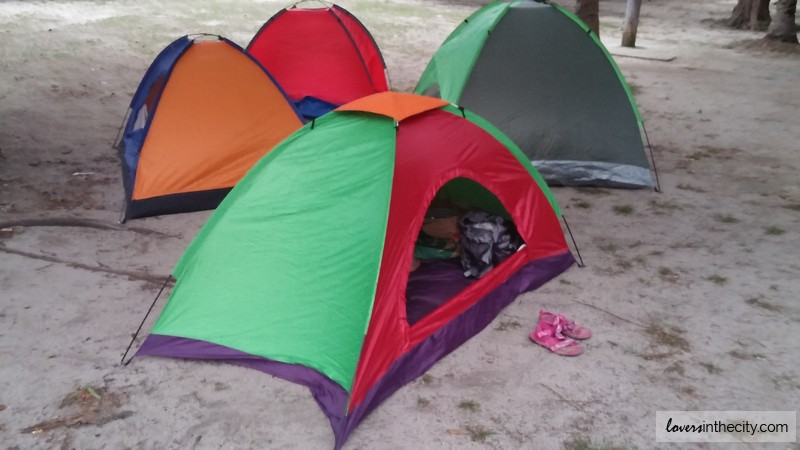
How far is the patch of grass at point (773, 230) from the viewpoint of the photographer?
502 centimetres

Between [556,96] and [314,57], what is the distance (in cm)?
313

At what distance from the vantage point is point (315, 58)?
764cm

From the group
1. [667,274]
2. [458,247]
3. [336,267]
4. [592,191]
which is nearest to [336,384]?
[336,267]

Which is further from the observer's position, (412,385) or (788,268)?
(788,268)

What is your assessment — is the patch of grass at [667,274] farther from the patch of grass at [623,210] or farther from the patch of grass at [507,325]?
the patch of grass at [507,325]

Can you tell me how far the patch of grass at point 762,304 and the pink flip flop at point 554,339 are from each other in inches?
52.2

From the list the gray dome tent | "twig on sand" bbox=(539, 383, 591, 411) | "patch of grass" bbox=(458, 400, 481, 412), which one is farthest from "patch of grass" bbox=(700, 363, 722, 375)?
the gray dome tent

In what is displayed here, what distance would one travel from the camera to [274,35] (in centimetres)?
768

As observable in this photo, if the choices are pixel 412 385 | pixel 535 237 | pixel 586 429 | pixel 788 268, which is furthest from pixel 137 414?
pixel 788 268

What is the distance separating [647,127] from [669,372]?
5105mm

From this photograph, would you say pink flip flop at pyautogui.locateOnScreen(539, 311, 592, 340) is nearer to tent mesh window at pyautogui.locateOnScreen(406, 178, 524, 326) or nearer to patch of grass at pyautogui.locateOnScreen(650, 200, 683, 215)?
tent mesh window at pyautogui.locateOnScreen(406, 178, 524, 326)

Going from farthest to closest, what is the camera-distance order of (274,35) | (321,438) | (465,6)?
(465,6) < (274,35) < (321,438)

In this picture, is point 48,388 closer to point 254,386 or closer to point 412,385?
point 254,386

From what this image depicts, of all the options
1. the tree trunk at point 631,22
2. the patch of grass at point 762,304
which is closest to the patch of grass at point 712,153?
the patch of grass at point 762,304
